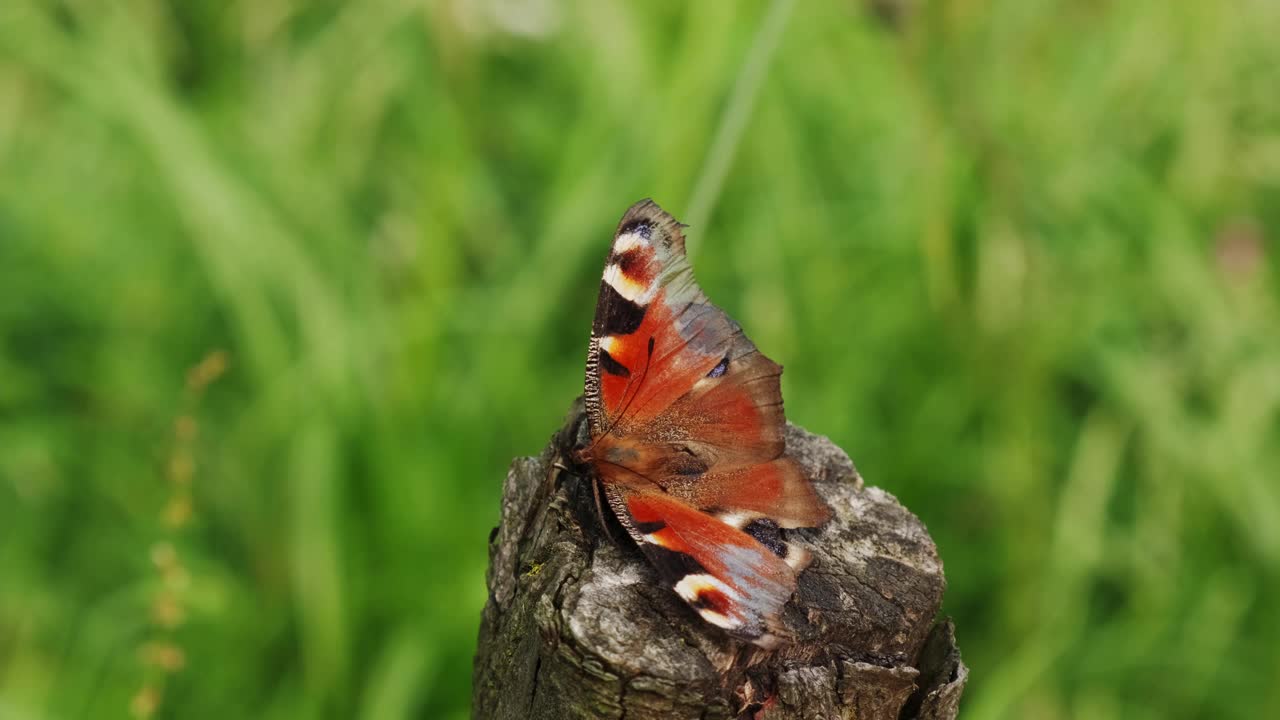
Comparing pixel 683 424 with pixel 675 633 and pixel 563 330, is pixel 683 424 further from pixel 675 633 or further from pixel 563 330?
pixel 563 330

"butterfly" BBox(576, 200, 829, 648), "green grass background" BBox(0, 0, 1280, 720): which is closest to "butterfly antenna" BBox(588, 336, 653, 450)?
"butterfly" BBox(576, 200, 829, 648)

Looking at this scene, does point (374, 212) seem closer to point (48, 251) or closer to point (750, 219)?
point (48, 251)

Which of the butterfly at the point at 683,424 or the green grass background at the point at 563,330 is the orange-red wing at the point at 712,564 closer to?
the butterfly at the point at 683,424

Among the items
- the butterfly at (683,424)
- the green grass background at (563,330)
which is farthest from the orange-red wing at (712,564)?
the green grass background at (563,330)

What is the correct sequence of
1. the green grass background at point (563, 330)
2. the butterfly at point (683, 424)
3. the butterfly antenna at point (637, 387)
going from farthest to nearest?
the green grass background at point (563, 330), the butterfly antenna at point (637, 387), the butterfly at point (683, 424)

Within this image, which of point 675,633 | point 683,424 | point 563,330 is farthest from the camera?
point 563,330

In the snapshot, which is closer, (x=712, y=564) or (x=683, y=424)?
(x=712, y=564)

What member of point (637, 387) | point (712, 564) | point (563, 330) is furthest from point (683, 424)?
point (563, 330)
